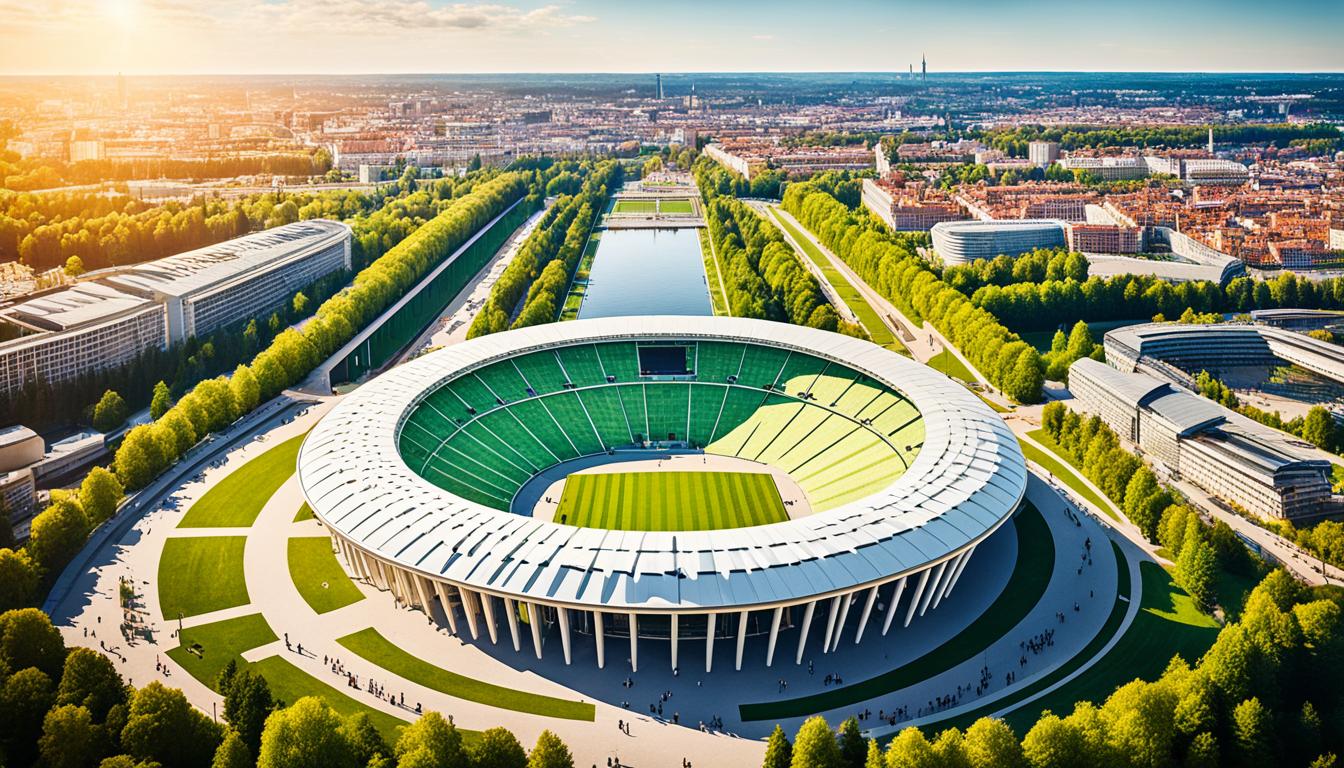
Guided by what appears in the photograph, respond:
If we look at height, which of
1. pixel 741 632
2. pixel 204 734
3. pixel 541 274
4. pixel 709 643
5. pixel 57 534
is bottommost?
pixel 204 734

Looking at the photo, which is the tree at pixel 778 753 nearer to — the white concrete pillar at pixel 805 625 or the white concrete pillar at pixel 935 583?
the white concrete pillar at pixel 805 625

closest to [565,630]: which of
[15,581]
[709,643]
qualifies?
[709,643]

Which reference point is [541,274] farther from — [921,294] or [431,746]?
[431,746]

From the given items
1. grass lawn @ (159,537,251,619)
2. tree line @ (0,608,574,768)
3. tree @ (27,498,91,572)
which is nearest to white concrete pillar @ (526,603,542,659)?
tree line @ (0,608,574,768)

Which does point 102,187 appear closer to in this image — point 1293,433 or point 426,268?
point 426,268

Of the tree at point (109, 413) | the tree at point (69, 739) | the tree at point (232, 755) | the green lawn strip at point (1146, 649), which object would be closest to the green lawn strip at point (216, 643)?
the tree at point (69, 739)

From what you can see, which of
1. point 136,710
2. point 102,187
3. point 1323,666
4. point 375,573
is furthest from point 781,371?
point 102,187

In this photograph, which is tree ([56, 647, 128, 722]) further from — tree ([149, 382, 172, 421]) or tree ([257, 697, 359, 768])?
tree ([149, 382, 172, 421])
